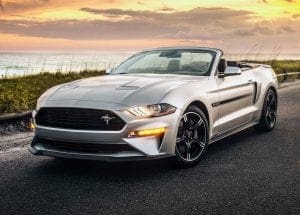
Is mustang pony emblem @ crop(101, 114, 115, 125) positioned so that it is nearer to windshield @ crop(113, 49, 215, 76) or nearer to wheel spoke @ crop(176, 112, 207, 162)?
wheel spoke @ crop(176, 112, 207, 162)

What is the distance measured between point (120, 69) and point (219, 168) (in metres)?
2.37

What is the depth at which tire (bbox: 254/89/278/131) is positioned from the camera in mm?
8930

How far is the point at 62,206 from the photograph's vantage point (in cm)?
481

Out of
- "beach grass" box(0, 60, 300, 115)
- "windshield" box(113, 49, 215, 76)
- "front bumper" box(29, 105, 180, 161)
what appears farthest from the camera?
"beach grass" box(0, 60, 300, 115)

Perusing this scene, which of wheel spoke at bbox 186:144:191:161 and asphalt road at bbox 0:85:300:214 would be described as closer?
asphalt road at bbox 0:85:300:214

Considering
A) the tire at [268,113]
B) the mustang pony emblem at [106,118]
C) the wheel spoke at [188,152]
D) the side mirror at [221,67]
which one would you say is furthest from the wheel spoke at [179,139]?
the tire at [268,113]

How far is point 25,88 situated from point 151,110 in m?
8.65

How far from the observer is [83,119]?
19.4 feet

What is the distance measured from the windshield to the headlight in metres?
1.38

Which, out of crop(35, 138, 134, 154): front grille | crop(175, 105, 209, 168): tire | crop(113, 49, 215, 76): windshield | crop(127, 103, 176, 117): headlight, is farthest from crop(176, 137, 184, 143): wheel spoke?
crop(113, 49, 215, 76): windshield

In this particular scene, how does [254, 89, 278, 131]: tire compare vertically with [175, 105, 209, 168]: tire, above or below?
below

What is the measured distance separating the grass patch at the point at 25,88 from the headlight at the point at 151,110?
515 centimetres

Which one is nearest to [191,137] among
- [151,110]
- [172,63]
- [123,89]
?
[151,110]

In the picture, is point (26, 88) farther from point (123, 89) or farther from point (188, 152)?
point (188, 152)
